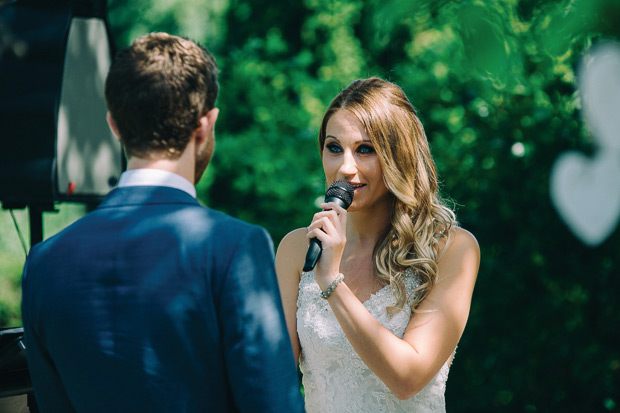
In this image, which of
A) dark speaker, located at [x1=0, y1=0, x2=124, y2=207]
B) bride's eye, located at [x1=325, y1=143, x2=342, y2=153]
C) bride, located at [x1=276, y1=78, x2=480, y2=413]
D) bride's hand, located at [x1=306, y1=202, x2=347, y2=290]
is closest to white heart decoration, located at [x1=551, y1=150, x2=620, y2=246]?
bride, located at [x1=276, y1=78, x2=480, y2=413]

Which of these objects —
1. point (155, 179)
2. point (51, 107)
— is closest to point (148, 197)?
point (155, 179)

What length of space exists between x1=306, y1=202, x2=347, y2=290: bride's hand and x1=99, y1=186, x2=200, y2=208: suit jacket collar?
2.07ft

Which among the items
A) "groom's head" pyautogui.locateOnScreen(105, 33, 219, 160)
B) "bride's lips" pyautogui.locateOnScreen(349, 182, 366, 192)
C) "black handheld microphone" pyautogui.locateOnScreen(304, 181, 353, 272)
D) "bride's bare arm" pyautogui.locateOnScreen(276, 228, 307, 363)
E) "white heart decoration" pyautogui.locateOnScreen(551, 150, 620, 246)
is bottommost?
"white heart decoration" pyautogui.locateOnScreen(551, 150, 620, 246)

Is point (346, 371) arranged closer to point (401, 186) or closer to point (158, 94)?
point (401, 186)

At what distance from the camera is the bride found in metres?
2.13

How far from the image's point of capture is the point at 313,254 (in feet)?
6.16

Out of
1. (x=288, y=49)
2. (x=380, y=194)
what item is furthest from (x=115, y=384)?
(x=288, y=49)

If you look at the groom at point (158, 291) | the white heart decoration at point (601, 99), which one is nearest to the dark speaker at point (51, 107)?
the groom at point (158, 291)

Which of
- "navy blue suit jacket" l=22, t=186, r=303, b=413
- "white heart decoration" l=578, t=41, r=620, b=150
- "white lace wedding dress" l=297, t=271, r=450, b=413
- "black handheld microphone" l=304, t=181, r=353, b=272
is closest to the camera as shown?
"navy blue suit jacket" l=22, t=186, r=303, b=413

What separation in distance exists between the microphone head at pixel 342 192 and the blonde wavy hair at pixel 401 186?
179mm

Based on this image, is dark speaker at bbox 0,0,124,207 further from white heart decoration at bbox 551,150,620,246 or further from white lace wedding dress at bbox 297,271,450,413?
white heart decoration at bbox 551,150,620,246

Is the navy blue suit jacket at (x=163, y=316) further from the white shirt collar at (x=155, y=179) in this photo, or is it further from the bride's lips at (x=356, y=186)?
the bride's lips at (x=356, y=186)

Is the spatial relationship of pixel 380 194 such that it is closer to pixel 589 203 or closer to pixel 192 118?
pixel 192 118

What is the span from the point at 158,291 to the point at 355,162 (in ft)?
3.90
